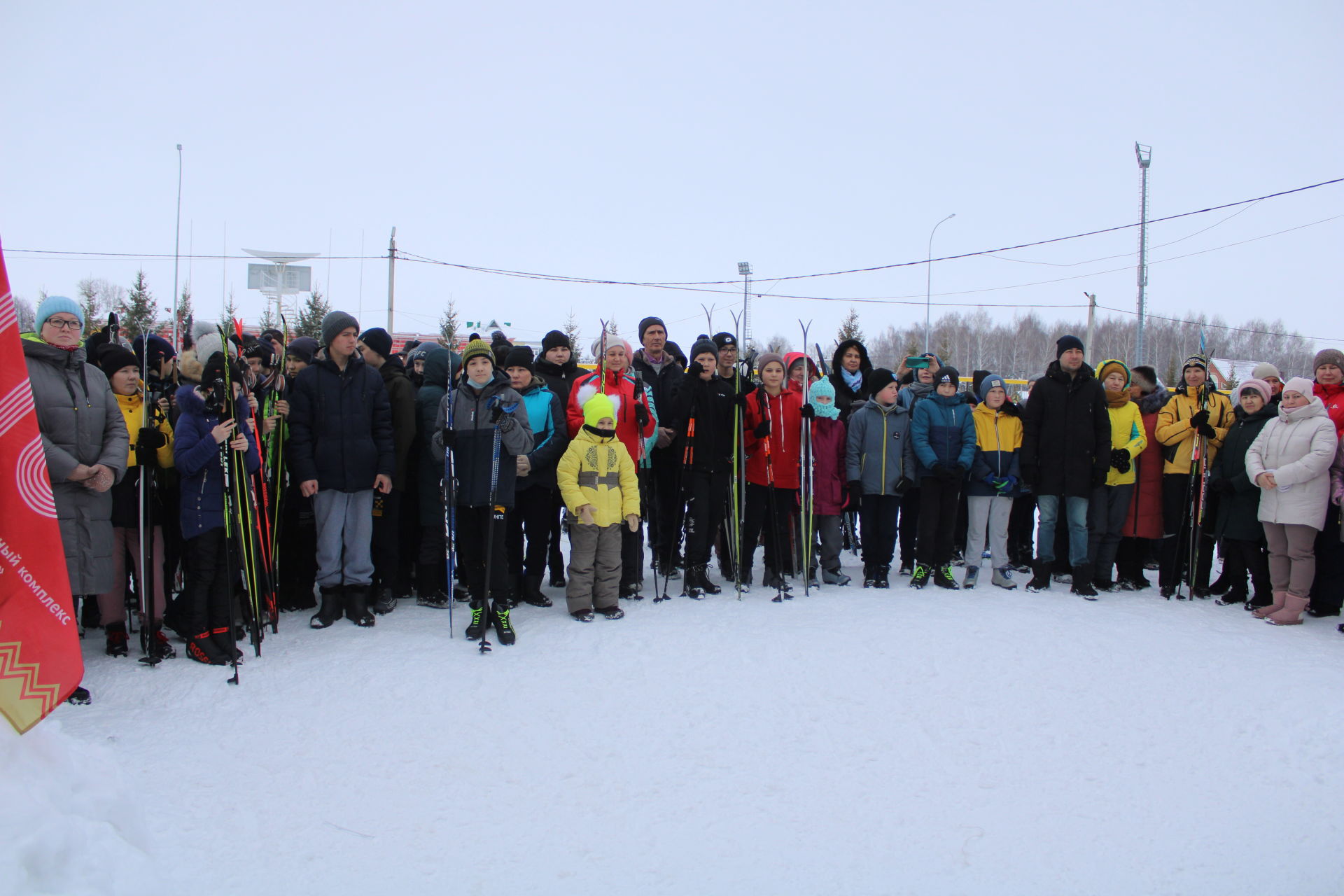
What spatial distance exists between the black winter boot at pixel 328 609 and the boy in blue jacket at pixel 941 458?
14.7 feet

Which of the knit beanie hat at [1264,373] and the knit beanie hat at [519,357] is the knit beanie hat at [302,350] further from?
the knit beanie hat at [1264,373]

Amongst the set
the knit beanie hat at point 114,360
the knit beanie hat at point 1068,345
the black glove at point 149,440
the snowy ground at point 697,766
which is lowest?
the snowy ground at point 697,766

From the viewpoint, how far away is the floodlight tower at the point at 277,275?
96.9ft

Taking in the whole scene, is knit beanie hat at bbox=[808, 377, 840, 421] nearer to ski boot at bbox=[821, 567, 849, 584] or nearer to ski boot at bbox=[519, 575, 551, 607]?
ski boot at bbox=[821, 567, 849, 584]

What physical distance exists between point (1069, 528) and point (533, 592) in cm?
450

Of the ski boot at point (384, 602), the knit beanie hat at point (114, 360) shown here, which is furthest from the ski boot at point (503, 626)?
the knit beanie hat at point (114, 360)

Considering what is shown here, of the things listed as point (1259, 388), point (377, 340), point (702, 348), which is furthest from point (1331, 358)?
point (377, 340)

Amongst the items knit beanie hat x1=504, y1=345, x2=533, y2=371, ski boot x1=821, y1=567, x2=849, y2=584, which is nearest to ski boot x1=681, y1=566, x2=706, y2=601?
ski boot x1=821, y1=567, x2=849, y2=584

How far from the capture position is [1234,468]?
6.48 meters

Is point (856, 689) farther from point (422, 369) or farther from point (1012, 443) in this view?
point (422, 369)

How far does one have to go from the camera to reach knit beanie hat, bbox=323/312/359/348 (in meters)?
5.41

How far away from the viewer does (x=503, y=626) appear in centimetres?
512

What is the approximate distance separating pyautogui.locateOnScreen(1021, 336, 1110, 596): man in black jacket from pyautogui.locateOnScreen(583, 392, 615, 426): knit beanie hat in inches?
142

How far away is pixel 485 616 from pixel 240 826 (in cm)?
205
